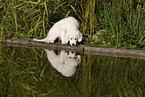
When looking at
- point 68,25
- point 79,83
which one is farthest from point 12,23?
point 79,83

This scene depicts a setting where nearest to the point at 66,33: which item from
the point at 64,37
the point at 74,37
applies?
the point at 64,37

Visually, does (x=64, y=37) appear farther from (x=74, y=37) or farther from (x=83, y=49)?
(x=83, y=49)

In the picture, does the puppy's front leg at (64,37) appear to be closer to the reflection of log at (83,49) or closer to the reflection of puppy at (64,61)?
the reflection of log at (83,49)

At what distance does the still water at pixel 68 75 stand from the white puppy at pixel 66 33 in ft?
2.10

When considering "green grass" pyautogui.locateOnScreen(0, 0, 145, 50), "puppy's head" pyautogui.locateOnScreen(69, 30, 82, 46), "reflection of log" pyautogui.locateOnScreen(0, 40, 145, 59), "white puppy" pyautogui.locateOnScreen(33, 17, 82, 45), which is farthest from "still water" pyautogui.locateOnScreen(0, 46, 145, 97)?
"green grass" pyautogui.locateOnScreen(0, 0, 145, 50)

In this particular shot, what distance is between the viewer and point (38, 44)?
8.42 m

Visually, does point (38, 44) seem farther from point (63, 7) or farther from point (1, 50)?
point (63, 7)

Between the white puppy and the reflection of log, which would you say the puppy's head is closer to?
the white puppy

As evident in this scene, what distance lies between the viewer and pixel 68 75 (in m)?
5.12

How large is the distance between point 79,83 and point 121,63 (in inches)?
75.3

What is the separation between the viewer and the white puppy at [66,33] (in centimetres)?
798

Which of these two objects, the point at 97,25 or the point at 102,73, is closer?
the point at 102,73

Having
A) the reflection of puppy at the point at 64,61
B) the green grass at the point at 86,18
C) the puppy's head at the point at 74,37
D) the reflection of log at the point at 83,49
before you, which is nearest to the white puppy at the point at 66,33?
the puppy's head at the point at 74,37

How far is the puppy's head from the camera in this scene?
7893 millimetres
